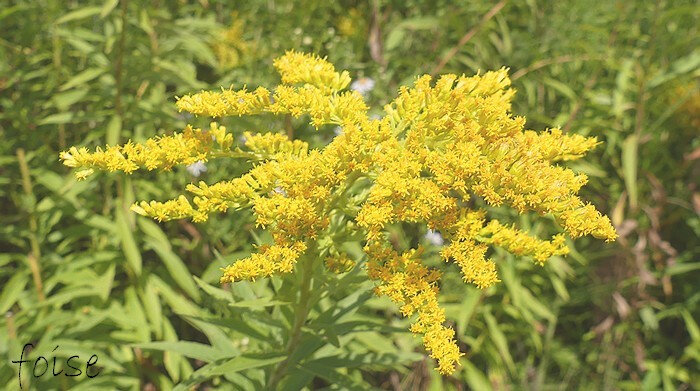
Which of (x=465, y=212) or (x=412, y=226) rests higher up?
(x=465, y=212)

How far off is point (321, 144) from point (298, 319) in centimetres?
137

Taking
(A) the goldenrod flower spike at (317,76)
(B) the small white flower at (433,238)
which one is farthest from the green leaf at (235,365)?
(B) the small white flower at (433,238)

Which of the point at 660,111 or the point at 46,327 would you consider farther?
the point at 660,111

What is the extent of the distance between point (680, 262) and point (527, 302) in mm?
992

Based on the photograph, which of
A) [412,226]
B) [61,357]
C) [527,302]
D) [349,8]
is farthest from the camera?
[349,8]

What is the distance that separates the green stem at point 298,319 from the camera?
1.87 meters

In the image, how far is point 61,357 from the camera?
107 inches

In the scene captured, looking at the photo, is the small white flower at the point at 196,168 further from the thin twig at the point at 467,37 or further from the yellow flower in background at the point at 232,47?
the thin twig at the point at 467,37

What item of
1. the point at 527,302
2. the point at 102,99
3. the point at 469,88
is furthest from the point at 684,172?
the point at 102,99

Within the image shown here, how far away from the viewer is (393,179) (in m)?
1.62

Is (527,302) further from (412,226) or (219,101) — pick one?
(219,101)

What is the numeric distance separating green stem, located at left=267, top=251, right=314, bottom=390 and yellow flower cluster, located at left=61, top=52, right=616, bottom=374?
0.05 metres

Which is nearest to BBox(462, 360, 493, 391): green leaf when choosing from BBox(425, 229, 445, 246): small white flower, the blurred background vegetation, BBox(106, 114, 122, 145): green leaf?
the blurred background vegetation

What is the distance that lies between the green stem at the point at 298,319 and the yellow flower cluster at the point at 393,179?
5 centimetres
